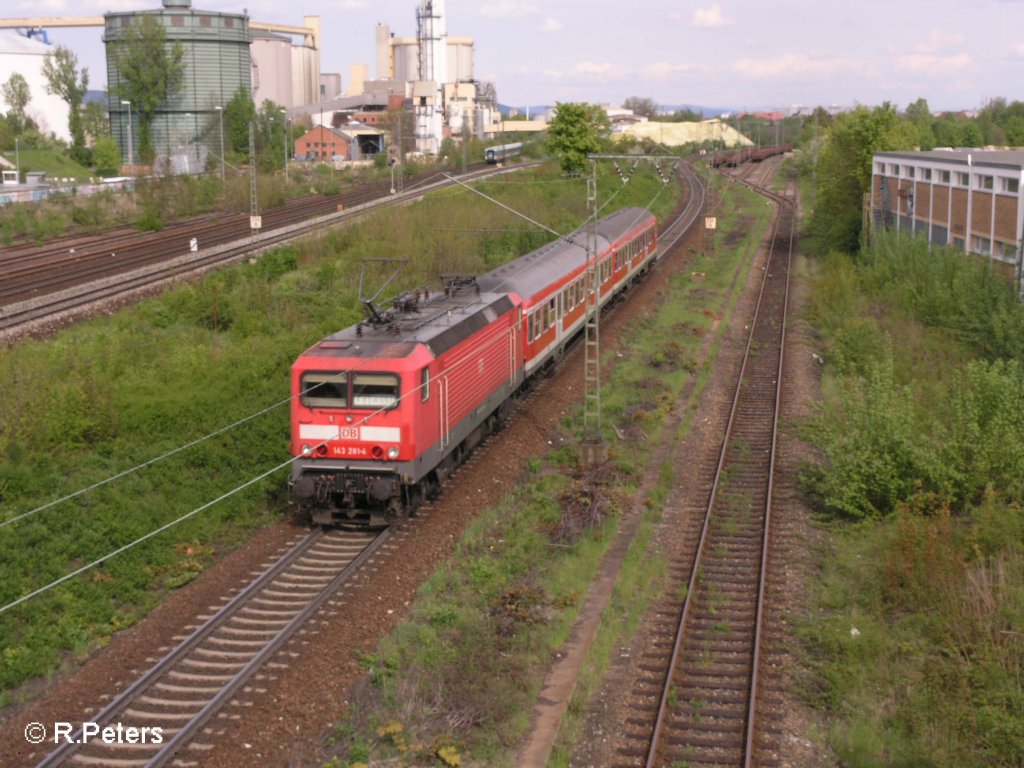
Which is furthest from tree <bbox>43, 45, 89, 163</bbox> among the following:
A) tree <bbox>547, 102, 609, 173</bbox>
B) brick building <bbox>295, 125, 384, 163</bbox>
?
tree <bbox>547, 102, 609, 173</bbox>

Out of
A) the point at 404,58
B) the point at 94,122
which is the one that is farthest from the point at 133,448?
the point at 404,58

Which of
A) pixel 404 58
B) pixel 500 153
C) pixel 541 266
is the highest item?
pixel 404 58

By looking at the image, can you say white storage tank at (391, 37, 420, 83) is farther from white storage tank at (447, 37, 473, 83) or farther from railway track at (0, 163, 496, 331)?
railway track at (0, 163, 496, 331)

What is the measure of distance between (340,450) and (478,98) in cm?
15591

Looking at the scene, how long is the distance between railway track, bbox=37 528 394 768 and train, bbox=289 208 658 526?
0.82 meters

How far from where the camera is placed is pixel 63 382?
19578mm

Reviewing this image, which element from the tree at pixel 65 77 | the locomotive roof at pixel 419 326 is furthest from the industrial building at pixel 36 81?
the locomotive roof at pixel 419 326

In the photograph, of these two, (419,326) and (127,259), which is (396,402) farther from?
(127,259)

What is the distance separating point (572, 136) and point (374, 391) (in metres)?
48.9

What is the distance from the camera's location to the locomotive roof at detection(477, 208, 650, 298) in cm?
2350

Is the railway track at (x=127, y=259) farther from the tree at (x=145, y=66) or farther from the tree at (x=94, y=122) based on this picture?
the tree at (x=94, y=122)

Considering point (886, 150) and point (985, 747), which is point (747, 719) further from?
point (886, 150)

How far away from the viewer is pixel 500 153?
9225 cm

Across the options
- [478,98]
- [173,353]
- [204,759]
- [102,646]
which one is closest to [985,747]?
Result: [204,759]
